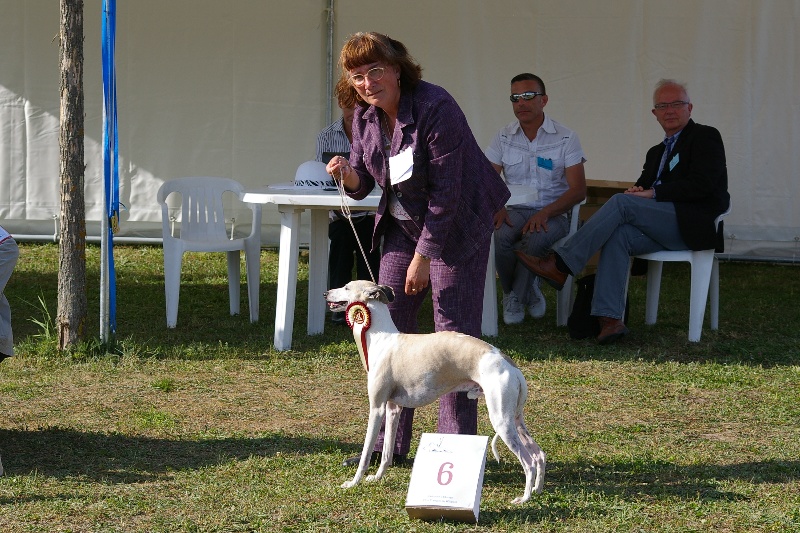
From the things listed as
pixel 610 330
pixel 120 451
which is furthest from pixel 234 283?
pixel 120 451

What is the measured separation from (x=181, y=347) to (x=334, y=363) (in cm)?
93

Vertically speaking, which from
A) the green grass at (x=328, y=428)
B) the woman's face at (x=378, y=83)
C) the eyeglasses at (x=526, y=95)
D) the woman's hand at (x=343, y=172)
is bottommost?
the green grass at (x=328, y=428)

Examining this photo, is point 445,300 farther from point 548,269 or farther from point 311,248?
point 548,269

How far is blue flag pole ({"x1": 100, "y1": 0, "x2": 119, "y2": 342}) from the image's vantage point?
5.45m

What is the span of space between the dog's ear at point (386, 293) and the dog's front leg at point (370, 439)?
348 millimetres

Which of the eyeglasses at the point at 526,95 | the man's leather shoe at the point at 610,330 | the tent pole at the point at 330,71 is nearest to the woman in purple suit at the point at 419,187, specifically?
the man's leather shoe at the point at 610,330

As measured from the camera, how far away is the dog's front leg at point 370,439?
341 cm

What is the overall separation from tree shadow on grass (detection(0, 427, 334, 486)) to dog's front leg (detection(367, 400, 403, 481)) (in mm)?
512

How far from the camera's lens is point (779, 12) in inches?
337

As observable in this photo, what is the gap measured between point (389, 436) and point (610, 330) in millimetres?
2771

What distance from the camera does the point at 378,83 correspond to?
3.32 meters

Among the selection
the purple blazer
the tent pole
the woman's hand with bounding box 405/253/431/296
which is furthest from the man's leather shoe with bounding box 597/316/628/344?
the tent pole

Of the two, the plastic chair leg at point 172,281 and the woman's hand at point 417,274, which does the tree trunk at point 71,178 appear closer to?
the plastic chair leg at point 172,281

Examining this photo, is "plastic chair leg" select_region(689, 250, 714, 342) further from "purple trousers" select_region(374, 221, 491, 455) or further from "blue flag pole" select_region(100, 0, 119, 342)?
"blue flag pole" select_region(100, 0, 119, 342)
